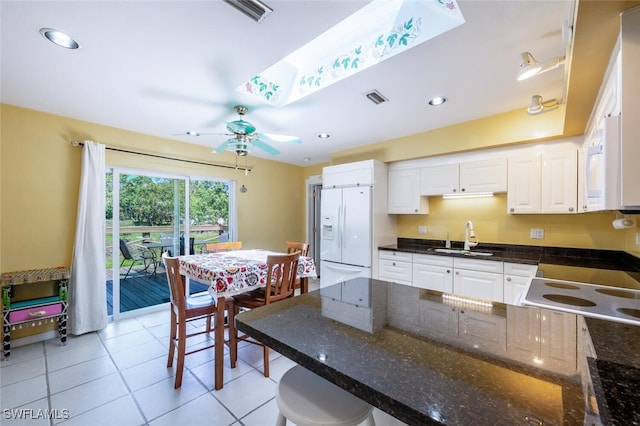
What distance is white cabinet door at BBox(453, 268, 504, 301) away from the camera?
106 inches

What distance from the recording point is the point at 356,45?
6.77 ft

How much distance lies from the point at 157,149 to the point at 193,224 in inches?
45.9

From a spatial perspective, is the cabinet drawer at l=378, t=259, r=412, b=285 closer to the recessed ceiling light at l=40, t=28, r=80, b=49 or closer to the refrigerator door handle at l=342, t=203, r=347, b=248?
the refrigerator door handle at l=342, t=203, r=347, b=248

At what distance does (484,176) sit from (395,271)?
5.09ft

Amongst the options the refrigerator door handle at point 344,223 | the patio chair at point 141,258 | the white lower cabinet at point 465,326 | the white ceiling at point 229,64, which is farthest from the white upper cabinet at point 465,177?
the patio chair at point 141,258

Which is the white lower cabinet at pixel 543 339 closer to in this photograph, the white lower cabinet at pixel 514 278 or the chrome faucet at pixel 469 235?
the white lower cabinet at pixel 514 278

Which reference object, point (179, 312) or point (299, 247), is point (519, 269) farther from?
point (179, 312)

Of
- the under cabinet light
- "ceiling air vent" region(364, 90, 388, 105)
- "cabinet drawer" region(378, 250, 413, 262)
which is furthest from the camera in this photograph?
"cabinet drawer" region(378, 250, 413, 262)

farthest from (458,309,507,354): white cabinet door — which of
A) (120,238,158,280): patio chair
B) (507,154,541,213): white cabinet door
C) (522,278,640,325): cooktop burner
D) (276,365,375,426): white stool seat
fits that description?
(120,238,158,280): patio chair

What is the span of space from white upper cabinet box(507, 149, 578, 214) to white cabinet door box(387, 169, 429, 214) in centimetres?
100

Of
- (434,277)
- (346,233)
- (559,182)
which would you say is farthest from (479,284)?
(346,233)

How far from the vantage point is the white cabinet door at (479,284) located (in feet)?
8.80

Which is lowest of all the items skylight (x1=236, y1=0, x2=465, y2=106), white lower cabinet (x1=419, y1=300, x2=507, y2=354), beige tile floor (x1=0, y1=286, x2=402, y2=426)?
beige tile floor (x1=0, y1=286, x2=402, y2=426)

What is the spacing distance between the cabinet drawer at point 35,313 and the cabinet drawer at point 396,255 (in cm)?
366
